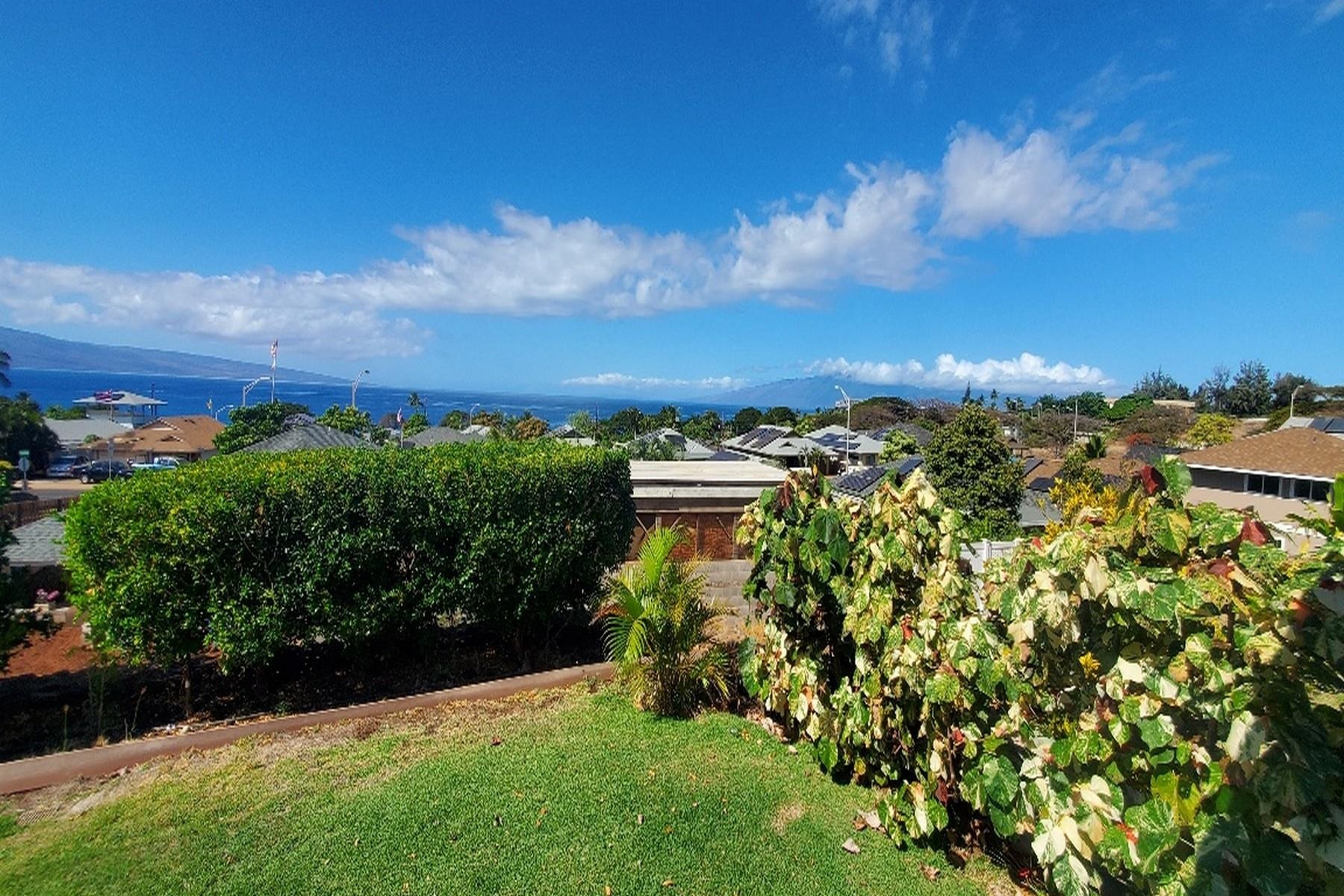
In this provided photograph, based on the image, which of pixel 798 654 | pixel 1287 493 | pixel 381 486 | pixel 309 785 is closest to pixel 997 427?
pixel 1287 493

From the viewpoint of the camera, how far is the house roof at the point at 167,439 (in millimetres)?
41719

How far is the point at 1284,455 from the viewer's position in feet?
74.0

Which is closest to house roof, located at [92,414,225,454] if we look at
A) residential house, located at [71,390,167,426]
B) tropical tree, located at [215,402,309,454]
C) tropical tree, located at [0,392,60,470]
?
tropical tree, located at [0,392,60,470]

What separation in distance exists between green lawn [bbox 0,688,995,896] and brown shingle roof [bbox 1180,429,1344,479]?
26.3 meters

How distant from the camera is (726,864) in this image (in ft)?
11.1

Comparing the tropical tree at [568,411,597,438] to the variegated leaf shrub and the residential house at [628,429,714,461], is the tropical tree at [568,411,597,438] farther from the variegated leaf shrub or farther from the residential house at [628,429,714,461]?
the variegated leaf shrub

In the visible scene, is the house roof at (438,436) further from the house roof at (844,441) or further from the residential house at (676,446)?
the house roof at (844,441)

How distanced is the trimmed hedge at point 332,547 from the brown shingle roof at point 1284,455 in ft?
86.2

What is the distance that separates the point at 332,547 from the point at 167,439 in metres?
48.8

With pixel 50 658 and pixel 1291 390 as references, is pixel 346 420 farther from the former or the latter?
pixel 1291 390

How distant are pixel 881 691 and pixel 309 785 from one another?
3.74 meters

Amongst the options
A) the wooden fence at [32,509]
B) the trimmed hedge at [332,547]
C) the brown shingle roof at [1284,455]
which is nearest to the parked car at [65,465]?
the wooden fence at [32,509]

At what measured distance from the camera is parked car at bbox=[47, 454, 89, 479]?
3684cm

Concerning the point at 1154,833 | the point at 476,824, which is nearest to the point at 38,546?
the point at 476,824
